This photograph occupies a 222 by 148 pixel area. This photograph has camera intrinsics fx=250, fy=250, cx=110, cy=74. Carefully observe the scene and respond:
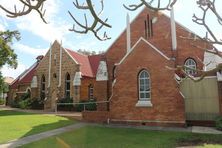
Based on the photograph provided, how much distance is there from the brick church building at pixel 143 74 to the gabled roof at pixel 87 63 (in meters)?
1.39

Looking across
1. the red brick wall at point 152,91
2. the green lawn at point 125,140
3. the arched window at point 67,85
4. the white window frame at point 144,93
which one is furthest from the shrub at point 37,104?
the green lawn at point 125,140

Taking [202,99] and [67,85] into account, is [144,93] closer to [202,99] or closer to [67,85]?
[202,99]

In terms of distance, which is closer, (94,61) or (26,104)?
(26,104)

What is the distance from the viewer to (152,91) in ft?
67.3

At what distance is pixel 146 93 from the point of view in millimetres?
21141

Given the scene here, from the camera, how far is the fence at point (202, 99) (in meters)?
19.8

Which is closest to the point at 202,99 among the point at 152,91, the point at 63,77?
the point at 152,91

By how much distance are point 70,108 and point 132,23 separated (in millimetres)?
14949

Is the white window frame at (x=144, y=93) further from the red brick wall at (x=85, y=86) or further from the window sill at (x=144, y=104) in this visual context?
the red brick wall at (x=85, y=86)

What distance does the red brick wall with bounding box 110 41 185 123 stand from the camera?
1944 centimetres

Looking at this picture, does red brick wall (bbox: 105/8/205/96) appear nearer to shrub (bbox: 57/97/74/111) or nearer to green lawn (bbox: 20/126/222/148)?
shrub (bbox: 57/97/74/111)

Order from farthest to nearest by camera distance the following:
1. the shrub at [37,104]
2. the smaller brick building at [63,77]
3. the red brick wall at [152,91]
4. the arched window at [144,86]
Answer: the shrub at [37,104] → the smaller brick building at [63,77] → the arched window at [144,86] → the red brick wall at [152,91]

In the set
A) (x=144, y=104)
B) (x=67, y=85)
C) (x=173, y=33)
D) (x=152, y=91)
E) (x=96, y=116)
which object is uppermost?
(x=173, y=33)

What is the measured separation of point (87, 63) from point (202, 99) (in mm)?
24339
